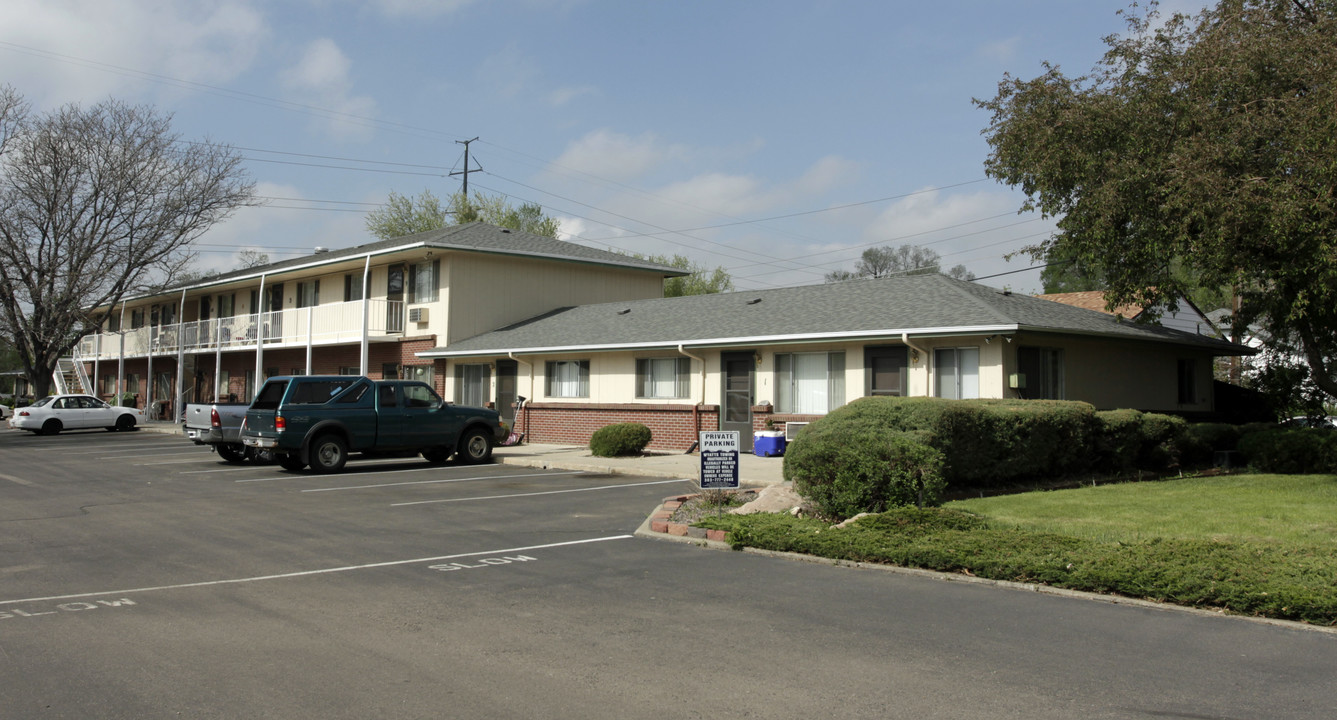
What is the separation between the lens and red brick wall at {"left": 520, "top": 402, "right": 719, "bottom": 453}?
23750 millimetres

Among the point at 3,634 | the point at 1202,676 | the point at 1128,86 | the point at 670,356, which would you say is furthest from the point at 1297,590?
the point at 670,356

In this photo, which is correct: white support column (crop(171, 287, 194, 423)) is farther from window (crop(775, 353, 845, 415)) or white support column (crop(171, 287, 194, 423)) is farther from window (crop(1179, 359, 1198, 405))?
window (crop(1179, 359, 1198, 405))

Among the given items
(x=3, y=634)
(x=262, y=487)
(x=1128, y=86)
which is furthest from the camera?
(x=1128, y=86)

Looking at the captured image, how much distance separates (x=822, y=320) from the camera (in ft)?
72.0

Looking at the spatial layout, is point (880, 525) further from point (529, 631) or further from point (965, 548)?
point (529, 631)

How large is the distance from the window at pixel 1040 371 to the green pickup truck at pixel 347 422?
1134 centimetres

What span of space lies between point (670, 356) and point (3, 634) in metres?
18.6

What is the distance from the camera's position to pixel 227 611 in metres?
7.31

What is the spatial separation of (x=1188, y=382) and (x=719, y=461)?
699 inches

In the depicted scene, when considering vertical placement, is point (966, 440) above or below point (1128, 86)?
below

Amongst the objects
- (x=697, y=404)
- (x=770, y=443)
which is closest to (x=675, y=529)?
(x=770, y=443)

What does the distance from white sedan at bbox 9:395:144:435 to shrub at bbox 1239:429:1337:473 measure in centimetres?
3673

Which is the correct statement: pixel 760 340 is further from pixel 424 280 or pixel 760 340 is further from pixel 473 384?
pixel 424 280

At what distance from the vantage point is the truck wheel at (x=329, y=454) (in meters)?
19.2
